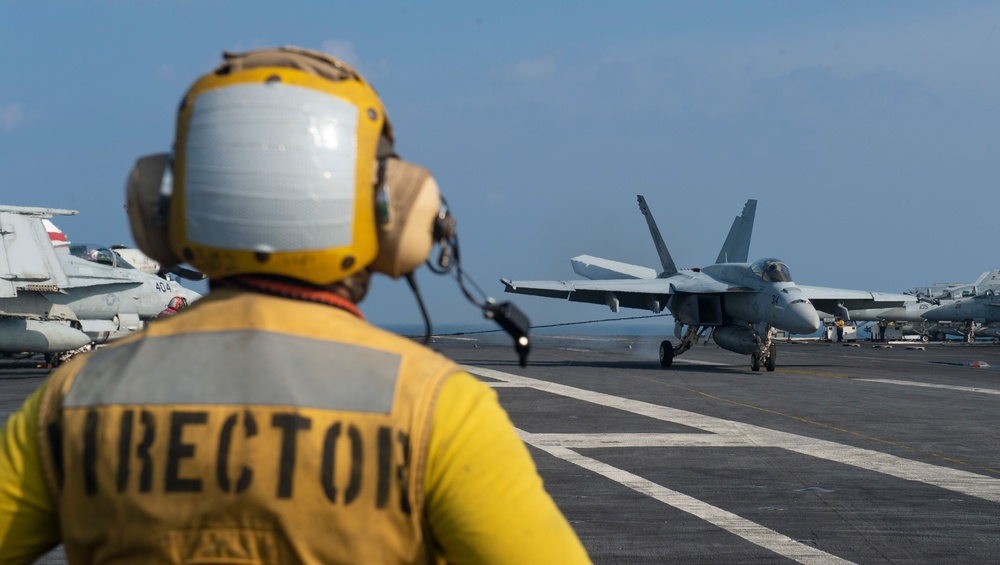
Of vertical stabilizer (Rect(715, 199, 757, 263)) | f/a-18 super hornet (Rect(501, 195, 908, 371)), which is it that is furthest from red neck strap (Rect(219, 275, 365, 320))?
vertical stabilizer (Rect(715, 199, 757, 263))

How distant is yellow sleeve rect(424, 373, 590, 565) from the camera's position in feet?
5.28

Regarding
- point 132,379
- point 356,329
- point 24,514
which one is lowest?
point 24,514

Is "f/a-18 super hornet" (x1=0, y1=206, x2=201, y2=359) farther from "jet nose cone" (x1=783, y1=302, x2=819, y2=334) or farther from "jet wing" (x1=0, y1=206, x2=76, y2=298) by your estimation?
"jet nose cone" (x1=783, y1=302, x2=819, y2=334)

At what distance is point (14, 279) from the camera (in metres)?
22.0

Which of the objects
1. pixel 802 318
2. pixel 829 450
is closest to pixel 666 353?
pixel 802 318

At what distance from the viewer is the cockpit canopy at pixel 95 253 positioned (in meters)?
25.8

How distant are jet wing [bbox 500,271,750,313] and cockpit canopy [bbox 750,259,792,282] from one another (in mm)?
1898

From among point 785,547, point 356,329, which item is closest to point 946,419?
point 785,547

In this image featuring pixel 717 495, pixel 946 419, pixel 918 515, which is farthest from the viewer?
pixel 946 419

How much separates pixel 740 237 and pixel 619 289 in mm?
7538

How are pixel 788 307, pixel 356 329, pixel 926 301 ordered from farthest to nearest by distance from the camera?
pixel 926 301 → pixel 788 307 → pixel 356 329

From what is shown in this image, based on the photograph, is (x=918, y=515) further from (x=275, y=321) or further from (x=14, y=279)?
(x=14, y=279)

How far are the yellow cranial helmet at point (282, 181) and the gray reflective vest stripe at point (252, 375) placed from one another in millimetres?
176

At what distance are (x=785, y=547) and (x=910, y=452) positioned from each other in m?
5.41
